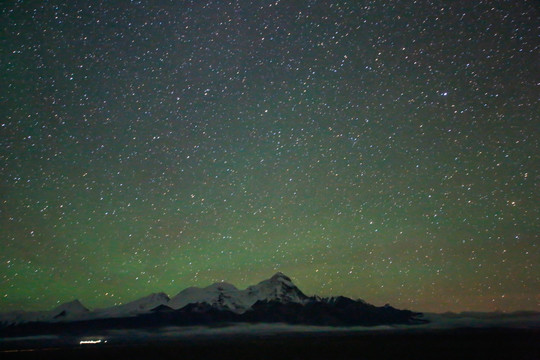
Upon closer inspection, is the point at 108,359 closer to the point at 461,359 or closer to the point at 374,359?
the point at 374,359

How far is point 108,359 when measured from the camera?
87.7m

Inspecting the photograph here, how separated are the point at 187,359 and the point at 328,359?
26.1 metres

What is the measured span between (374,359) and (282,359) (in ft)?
50.6

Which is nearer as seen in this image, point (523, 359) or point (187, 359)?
point (523, 359)

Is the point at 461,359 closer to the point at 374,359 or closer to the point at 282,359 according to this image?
the point at 374,359

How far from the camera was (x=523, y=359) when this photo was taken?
5881 cm

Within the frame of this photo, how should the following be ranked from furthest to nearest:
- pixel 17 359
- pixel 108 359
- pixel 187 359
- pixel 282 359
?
pixel 17 359
pixel 108 359
pixel 187 359
pixel 282 359

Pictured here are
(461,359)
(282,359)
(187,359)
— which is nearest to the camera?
(461,359)

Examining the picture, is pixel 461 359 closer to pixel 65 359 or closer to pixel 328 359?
pixel 328 359

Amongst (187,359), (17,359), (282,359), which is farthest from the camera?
(17,359)

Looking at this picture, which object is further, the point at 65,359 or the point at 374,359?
the point at 65,359

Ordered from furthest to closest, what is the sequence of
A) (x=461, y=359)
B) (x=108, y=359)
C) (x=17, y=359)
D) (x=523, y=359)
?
(x=17, y=359) → (x=108, y=359) → (x=461, y=359) → (x=523, y=359)

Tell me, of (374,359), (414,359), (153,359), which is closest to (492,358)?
(414,359)

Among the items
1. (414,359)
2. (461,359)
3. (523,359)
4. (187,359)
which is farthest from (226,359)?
(523,359)
